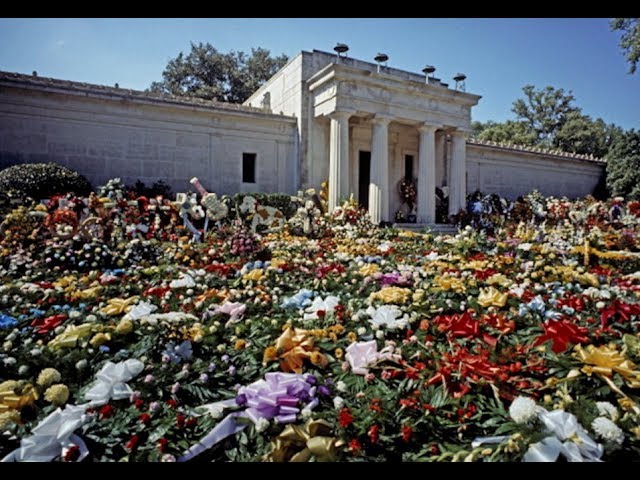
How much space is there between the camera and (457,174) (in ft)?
58.6

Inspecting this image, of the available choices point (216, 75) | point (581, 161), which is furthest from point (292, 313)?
point (216, 75)

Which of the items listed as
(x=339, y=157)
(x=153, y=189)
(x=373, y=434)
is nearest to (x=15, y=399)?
(x=373, y=434)

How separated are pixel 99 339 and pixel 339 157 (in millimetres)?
12668

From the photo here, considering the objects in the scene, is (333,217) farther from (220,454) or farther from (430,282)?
(220,454)

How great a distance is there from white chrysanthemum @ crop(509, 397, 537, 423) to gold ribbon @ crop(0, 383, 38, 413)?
8.78 feet

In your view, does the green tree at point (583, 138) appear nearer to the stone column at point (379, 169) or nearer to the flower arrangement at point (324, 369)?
the stone column at point (379, 169)

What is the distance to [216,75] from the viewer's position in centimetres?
3083

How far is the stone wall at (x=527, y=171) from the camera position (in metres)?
21.9

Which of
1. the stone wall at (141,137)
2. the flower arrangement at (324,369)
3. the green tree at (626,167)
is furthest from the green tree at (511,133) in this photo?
the flower arrangement at (324,369)

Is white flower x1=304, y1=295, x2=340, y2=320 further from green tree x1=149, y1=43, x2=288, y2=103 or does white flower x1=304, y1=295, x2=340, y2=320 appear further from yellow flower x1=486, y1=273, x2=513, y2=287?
green tree x1=149, y1=43, x2=288, y2=103

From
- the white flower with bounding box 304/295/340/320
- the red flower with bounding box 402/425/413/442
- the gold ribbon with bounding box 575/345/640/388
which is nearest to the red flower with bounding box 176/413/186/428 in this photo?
the red flower with bounding box 402/425/413/442

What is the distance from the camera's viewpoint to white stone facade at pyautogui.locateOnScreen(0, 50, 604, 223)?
12773 millimetres
